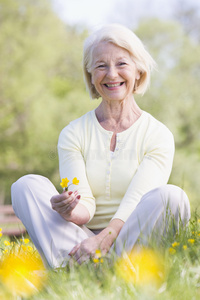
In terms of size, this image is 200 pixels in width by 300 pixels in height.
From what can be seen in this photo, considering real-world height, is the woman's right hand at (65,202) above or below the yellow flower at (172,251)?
above

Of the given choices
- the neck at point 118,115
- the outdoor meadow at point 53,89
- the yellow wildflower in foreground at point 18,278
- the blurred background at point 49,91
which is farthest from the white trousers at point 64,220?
the blurred background at point 49,91

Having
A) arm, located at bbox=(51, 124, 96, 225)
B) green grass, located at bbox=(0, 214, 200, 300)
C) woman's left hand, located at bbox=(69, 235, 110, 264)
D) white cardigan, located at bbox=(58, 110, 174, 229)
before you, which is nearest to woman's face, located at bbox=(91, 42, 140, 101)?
white cardigan, located at bbox=(58, 110, 174, 229)

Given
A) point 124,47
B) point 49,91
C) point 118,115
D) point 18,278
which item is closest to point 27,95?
point 49,91

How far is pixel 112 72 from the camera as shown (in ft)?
10.1

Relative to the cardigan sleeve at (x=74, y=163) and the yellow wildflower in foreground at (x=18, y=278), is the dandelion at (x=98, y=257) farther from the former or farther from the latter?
the cardigan sleeve at (x=74, y=163)

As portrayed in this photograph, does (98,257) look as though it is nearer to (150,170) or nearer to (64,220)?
(64,220)

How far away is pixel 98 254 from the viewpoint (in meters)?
2.51

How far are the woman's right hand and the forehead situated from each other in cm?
94

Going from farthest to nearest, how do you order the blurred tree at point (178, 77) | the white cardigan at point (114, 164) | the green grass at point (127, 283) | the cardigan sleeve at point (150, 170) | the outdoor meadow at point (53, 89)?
the blurred tree at point (178, 77)
the outdoor meadow at point (53, 89)
the white cardigan at point (114, 164)
the cardigan sleeve at point (150, 170)
the green grass at point (127, 283)

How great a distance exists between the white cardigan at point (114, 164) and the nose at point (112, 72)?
0.34 metres

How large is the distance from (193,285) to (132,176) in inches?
42.6

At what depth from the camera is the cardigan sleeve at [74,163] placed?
9.87ft

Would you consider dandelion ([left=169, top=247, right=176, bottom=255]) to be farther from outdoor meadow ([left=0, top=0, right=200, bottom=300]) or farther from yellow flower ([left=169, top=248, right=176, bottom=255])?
outdoor meadow ([left=0, top=0, right=200, bottom=300])

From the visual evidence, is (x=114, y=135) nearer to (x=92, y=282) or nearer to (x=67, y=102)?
(x=92, y=282)
